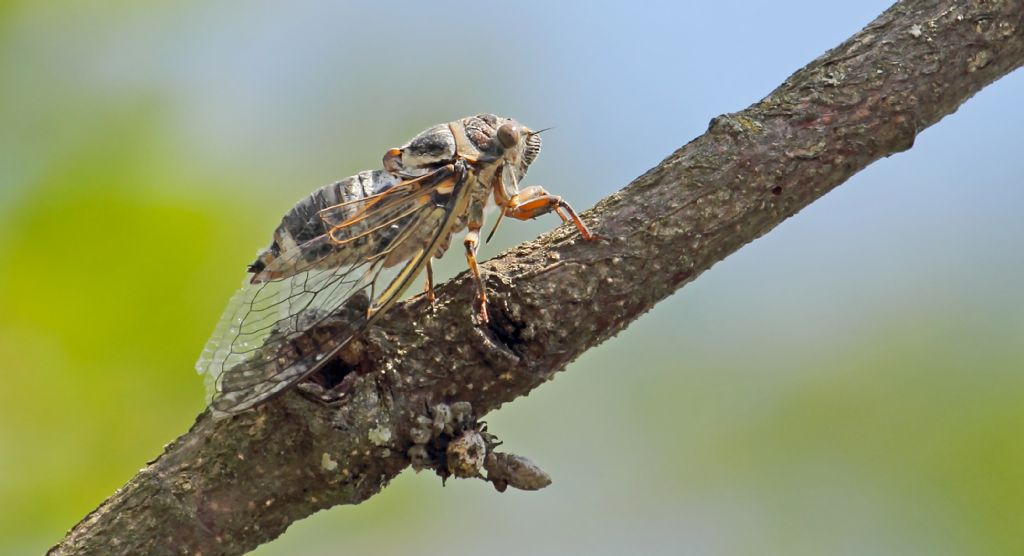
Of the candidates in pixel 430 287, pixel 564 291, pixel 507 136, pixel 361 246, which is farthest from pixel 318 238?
pixel 564 291

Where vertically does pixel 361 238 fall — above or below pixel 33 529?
above

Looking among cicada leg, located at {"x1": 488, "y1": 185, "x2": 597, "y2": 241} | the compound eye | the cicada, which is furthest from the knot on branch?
the compound eye

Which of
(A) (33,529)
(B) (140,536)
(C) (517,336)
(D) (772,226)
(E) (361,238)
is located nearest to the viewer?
(B) (140,536)

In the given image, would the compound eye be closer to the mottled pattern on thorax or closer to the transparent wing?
the transparent wing

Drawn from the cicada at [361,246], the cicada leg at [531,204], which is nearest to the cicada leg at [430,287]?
the cicada at [361,246]

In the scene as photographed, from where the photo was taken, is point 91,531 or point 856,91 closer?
point 91,531

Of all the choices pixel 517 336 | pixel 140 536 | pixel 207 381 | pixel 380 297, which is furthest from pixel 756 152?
pixel 140 536

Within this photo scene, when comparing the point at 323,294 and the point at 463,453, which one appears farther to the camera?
the point at 323,294

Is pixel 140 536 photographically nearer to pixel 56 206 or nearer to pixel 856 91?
pixel 56 206

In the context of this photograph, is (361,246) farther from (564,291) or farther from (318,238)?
(564,291)
